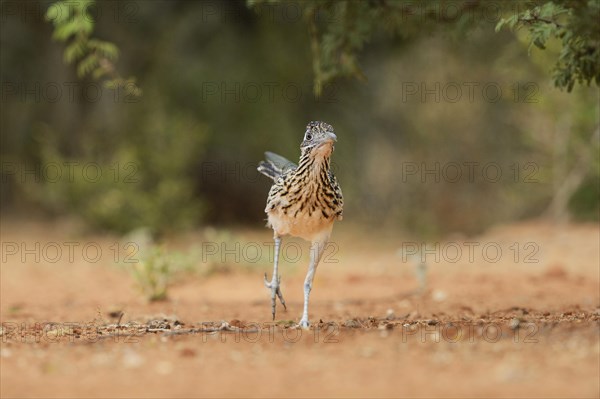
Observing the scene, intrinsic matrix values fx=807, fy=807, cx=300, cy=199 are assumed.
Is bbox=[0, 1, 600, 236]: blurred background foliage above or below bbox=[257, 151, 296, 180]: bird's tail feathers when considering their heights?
above

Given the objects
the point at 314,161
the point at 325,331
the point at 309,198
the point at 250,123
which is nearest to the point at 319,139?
the point at 314,161

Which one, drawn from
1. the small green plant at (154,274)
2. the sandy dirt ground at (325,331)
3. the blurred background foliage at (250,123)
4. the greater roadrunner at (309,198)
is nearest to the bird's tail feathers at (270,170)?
the greater roadrunner at (309,198)

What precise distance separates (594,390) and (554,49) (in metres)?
7.73

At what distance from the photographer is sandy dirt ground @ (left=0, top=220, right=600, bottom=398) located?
3.55m

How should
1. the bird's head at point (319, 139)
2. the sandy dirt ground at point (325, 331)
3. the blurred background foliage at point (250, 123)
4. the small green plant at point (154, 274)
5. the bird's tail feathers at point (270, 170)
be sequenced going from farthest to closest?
1. the blurred background foliage at point (250, 123)
2. the small green plant at point (154, 274)
3. the bird's tail feathers at point (270, 170)
4. the bird's head at point (319, 139)
5. the sandy dirt ground at point (325, 331)

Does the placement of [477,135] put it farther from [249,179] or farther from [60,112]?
[60,112]

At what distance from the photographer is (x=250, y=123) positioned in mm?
16094

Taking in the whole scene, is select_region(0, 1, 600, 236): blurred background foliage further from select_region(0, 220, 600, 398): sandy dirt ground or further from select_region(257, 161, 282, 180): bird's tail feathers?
select_region(257, 161, 282, 180): bird's tail feathers

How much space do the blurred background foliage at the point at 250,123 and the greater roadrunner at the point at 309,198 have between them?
277 inches

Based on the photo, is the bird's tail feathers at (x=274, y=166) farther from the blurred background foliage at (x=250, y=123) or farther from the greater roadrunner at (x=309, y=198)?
the blurred background foliage at (x=250, y=123)

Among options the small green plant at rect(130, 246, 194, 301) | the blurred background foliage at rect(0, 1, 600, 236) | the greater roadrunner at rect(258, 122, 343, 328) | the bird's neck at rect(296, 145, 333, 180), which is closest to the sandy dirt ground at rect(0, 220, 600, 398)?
the small green plant at rect(130, 246, 194, 301)

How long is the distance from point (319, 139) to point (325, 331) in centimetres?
121

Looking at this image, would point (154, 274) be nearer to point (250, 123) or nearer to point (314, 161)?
point (314, 161)

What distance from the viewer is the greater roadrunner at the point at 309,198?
525 cm
